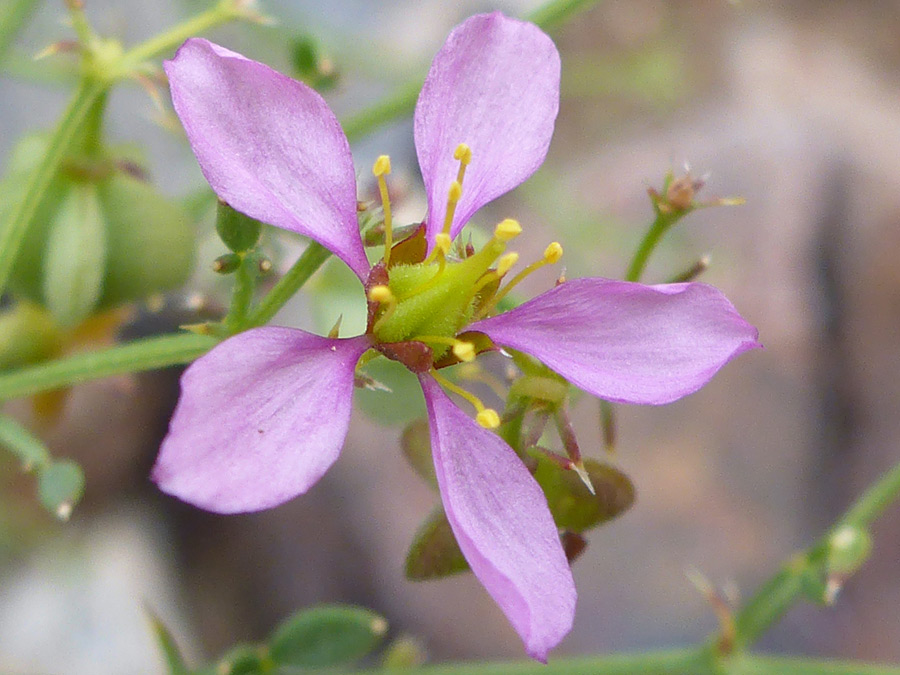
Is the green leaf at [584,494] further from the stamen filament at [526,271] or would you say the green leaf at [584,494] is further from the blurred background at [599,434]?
the blurred background at [599,434]

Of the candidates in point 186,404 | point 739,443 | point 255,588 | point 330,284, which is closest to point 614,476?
point 186,404

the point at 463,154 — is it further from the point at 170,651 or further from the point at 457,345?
the point at 170,651

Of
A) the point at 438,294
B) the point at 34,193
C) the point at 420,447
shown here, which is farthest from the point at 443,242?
the point at 34,193

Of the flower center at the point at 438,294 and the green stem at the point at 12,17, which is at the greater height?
the green stem at the point at 12,17

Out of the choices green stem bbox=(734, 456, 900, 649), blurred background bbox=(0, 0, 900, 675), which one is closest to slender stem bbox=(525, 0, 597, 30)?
green stem bbox=(734, 456, 900, 649)

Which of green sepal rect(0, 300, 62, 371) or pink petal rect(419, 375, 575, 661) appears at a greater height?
pink petal rect(419, 375, 575, 661)

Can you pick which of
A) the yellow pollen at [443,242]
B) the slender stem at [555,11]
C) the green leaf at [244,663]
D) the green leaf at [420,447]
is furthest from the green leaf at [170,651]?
the slender stem at [555,11]

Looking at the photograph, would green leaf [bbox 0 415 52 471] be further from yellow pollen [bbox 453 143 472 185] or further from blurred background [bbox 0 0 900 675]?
blurred background [bbox 0 0 900 675]
